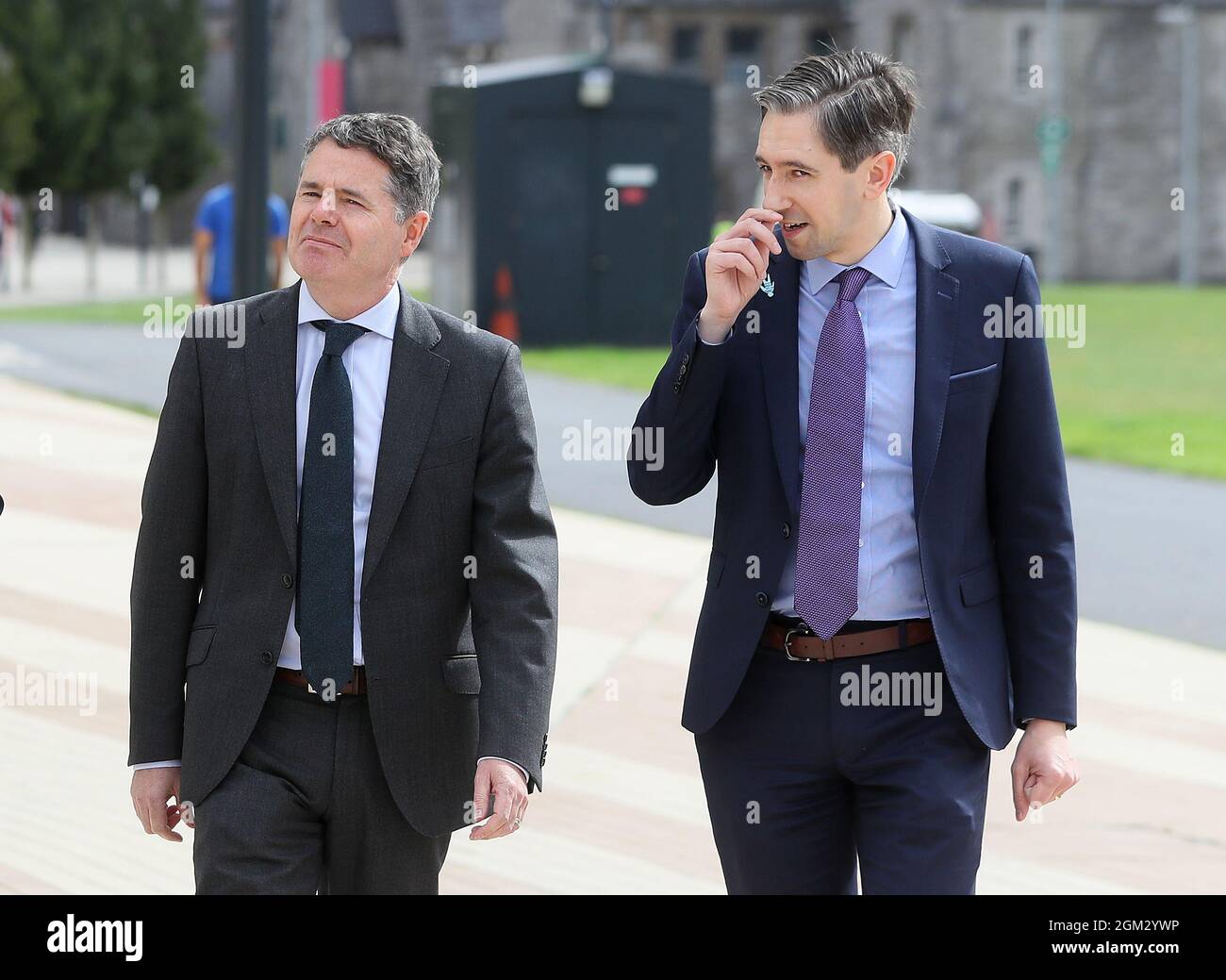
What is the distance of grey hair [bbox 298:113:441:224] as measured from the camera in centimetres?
335

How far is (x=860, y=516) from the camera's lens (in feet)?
11.2

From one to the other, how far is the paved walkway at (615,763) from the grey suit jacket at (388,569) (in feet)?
7.24

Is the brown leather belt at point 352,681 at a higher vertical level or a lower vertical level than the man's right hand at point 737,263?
lower

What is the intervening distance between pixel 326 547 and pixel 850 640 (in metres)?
0.86

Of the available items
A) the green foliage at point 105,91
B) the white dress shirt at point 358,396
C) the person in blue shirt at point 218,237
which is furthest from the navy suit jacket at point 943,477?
the green foliage at point 105,91

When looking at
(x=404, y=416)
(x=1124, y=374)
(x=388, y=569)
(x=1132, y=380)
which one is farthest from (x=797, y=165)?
(x=1124, y=374)

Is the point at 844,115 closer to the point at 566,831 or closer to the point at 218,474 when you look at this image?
the point at 218,474

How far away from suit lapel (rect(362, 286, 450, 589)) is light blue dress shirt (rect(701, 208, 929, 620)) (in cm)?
62

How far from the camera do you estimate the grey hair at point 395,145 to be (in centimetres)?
335

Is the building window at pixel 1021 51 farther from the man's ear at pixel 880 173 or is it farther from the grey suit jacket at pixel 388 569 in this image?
the grey suit jacket at pixel 388 569

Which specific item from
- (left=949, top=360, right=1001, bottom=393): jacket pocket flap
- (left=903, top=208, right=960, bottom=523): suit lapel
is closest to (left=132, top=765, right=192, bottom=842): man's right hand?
(left=903, top=208, right=960, bottom=523): suit lapel

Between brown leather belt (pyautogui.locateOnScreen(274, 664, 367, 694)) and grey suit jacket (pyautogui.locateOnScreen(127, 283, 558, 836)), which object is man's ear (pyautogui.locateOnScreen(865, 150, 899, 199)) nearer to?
grey suit jacket (pyautogui.locateOnScreen(127, 283, 558, 836))

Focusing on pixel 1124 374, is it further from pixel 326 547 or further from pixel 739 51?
pixel 739 51
